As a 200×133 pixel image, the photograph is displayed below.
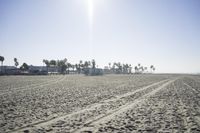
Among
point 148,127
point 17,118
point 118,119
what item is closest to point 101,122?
point 118,119

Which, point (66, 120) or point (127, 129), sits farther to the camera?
point (66, 120)

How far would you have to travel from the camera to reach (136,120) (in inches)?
426

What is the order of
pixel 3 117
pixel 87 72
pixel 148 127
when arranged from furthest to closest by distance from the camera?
pixel 87 72, pixel 3 117, pixel 148 127

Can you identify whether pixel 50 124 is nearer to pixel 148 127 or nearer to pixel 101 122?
pixel 101 122

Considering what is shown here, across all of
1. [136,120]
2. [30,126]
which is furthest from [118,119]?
[30,126]

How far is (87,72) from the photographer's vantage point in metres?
130

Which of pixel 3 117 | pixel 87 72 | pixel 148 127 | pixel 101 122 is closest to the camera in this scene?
pixel 148 127

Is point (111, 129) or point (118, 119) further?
point (118, 119)

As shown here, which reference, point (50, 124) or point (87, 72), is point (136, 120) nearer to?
point (50, 124)

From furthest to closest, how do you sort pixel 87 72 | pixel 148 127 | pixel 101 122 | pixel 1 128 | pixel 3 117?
1. pixel 87 72
2. pixel 3 117
3. pixel 101 122
4. pixel 148 127
5. pixel 1 128

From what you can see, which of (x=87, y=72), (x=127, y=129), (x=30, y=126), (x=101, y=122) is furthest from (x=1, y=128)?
(x=87, y=72)

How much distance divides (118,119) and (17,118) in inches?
183

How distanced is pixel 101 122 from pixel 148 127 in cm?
Result: 208

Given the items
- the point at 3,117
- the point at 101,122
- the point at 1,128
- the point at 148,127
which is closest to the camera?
the point at 1,128
